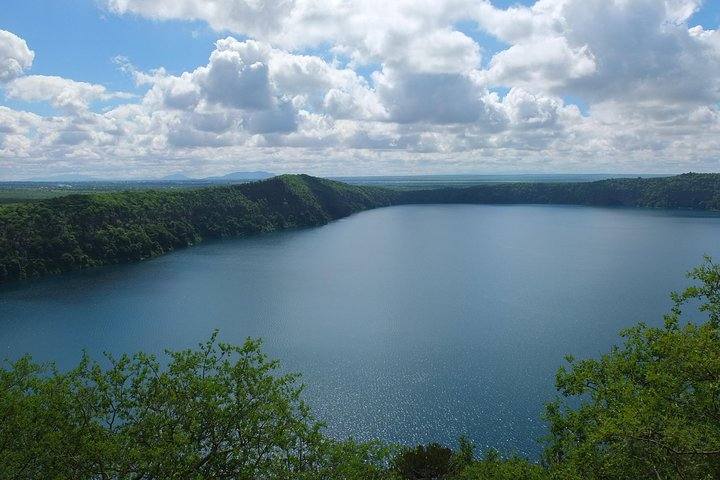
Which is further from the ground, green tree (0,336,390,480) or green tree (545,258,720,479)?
green tree (545,258,720,479)

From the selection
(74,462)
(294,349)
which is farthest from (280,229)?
(74,462)

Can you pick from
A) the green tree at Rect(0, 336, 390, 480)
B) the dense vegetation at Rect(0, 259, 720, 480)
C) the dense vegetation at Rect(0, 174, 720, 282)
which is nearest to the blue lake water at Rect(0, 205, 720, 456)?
the dense vegetation at Rect(0, 174, 720, 282)

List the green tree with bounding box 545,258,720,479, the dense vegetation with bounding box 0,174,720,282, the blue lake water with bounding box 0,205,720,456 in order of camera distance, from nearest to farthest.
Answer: the green tree with bounding box 545,258,720,479, the blue lake water with bounding box 0,205,720,456, the dense vegetation with bounding box 0,174,720,282

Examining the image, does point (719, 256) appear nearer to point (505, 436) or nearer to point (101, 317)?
point (505, 436)

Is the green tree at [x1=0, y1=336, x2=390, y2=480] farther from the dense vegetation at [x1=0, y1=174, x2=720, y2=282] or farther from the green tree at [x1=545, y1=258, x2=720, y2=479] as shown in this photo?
the dense vegetation at [x1=0, y1=174, x2=720, y2=282]

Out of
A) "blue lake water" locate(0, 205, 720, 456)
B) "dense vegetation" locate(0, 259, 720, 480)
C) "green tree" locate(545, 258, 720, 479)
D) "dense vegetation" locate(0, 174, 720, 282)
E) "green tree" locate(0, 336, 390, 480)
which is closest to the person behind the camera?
"green tree" locate(545, 258, 720, 479)

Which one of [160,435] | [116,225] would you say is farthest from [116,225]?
[160,435]

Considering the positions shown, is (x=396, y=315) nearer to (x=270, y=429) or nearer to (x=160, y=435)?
(x=270, y=429)

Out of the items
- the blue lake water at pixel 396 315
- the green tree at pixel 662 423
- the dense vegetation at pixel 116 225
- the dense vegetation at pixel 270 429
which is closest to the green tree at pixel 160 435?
the dense vegetation at pixel 270 429

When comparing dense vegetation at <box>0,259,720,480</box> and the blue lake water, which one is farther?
the blue lake water
